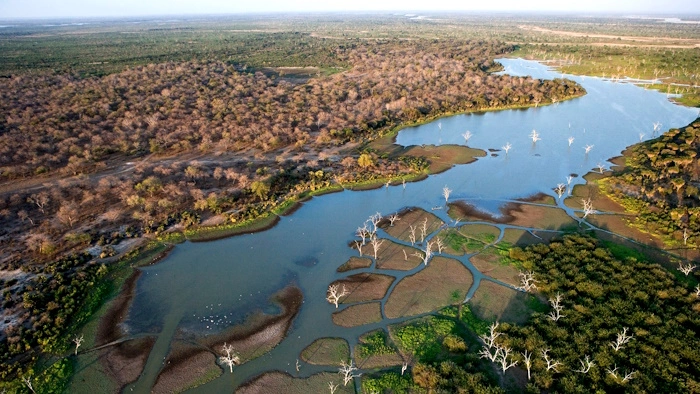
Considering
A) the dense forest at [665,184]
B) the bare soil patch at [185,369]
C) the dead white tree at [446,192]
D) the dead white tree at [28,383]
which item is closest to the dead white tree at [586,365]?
the dense forest at [665,184]

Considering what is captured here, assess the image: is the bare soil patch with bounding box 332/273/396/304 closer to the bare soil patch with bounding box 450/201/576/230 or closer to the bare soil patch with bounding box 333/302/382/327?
the bare soil patch with bounding box 333/302/382/327

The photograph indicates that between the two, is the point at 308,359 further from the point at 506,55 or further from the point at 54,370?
the point at 506,55

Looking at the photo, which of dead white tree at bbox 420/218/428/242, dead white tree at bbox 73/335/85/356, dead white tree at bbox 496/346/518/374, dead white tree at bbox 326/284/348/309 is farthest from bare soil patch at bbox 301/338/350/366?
dead white tree at bbox 73/335/85/356

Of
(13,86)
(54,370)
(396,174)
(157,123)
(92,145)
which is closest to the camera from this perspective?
(54,370)

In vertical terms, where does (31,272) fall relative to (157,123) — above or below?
below

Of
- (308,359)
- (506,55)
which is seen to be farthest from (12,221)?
(506,55)

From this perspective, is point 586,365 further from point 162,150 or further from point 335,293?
point 162,150
